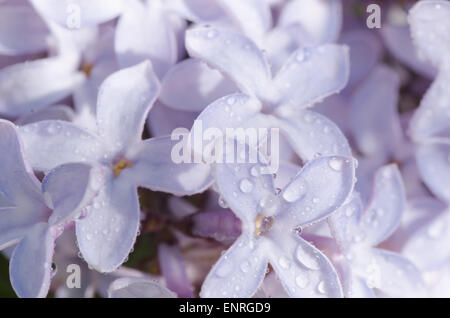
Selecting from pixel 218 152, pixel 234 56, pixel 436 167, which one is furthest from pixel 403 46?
pixel 218 152

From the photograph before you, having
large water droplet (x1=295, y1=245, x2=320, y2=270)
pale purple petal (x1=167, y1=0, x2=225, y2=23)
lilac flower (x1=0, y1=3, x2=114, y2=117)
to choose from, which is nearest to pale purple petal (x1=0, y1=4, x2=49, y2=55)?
lilac flower (x1=0, y1=3, x2=114, y2=117)

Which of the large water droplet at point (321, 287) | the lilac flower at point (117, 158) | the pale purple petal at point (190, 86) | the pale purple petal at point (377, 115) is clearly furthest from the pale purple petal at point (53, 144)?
the pale purple petal at point (377, 115)

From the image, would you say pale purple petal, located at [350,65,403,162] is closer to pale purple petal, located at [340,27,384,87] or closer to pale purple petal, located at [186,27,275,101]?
pale purple petal, located at [340,27,384,87]

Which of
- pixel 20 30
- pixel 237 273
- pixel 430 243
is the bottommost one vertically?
pixel 430 243

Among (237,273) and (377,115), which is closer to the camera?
(237,273)

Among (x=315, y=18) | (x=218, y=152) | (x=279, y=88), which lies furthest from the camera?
(x=315, y=18)

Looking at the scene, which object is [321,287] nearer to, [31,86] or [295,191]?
[295,191]

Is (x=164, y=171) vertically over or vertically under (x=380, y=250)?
over
